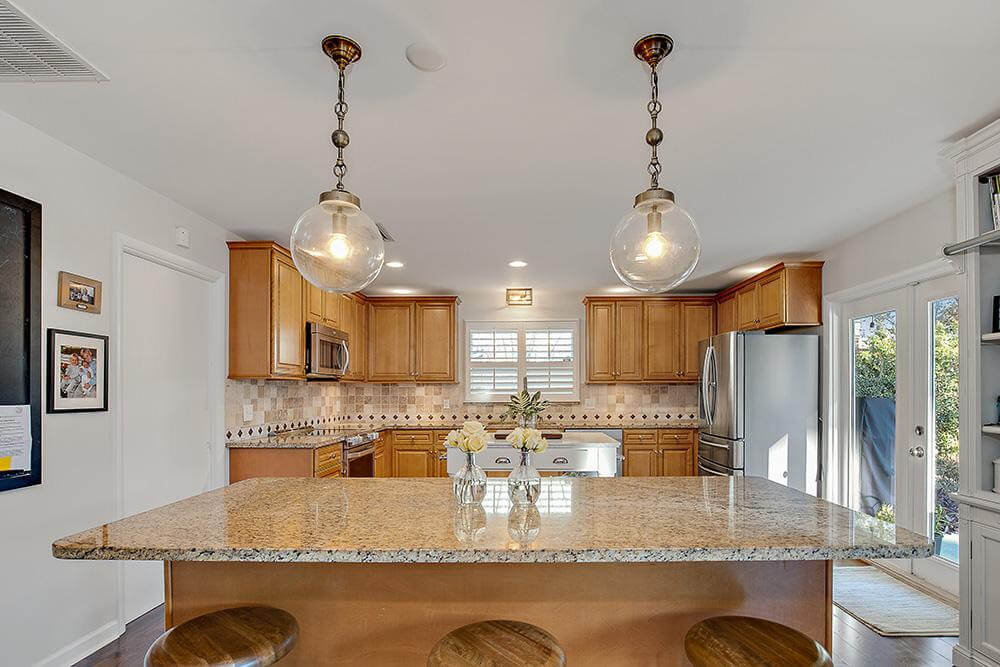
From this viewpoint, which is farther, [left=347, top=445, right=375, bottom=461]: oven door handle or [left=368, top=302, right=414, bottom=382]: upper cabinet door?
[left=368, top=302, right=414, bottom=382]: upper cabinet door

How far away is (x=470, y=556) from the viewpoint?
1453 millimetres

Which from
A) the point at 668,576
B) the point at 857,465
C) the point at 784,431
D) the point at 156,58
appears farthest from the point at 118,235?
the point at 857,465

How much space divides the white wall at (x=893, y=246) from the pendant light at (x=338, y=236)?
10.7ft

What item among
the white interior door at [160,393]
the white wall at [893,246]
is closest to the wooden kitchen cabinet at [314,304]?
the white interior door at [160,393]

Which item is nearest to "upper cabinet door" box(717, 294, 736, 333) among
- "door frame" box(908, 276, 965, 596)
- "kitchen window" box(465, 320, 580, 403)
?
"kitchen window" box(465, 320, 580, 403)

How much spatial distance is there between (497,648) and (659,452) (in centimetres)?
508

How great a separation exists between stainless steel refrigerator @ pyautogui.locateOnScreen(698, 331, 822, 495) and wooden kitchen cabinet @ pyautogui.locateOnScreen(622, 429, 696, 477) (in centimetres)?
133

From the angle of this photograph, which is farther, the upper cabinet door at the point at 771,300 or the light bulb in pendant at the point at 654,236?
the upper cabinet door at the point at 771,300

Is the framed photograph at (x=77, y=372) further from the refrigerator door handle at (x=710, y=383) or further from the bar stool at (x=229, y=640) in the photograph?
the refrigerator door handle at (x=710, y=383)

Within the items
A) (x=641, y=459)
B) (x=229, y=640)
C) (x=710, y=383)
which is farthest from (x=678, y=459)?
(x=229, y=640)

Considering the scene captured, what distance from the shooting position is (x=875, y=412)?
4148mm

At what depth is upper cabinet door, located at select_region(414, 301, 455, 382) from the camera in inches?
258

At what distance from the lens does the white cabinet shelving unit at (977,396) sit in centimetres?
253

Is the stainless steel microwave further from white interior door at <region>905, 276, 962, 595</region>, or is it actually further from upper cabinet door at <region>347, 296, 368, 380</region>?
white interior door at <region>905, 276, 962, 595</region>
